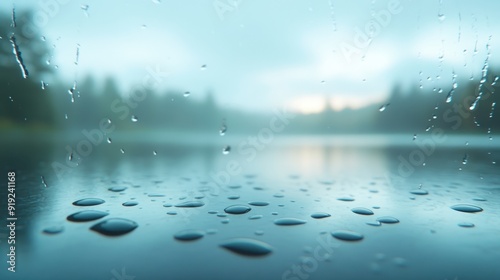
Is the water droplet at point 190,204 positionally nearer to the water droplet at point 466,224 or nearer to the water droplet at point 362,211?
the water droplet at point 362,211

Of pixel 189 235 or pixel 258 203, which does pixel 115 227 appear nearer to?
pixel 189 235

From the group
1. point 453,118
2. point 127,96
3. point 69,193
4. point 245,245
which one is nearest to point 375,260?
point 245,245

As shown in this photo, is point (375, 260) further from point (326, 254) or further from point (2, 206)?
point (2, 206)

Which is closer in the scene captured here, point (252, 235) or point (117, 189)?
point (252, 235)

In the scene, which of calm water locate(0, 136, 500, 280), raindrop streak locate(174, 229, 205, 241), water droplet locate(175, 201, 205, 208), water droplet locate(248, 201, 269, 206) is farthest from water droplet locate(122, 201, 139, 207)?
water droplet locate(248, 201, 269, 206)

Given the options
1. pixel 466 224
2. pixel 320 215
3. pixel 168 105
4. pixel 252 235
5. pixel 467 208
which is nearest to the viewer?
pixel 252 235

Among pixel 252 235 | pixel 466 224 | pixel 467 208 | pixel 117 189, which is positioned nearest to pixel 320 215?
pixel 252 235
